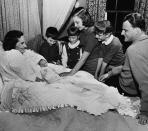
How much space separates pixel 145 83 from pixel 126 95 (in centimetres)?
50

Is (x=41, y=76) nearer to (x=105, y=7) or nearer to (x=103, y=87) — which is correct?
(x=103, y=87)

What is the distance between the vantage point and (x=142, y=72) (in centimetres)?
224

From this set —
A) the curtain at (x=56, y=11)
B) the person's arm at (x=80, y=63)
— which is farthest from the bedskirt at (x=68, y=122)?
the curtain at (x=56, y=11)

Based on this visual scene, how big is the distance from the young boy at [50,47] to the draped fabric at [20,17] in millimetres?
265

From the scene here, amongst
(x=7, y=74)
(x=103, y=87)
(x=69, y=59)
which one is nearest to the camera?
(x=103, y=87)

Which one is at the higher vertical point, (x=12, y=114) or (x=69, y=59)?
(x=69, y=59)

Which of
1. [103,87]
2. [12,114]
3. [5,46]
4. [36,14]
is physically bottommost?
[12,114]

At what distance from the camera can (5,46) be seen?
3.05 meters

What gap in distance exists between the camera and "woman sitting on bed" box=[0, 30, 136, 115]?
2346 millimetres

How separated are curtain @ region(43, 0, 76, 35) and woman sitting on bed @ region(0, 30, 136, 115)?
3.03ft

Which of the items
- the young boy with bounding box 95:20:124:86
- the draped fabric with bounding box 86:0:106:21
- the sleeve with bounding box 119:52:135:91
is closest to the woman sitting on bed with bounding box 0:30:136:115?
the sleeve with bounding box 119:52:135:91

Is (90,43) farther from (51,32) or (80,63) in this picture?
(51,32)

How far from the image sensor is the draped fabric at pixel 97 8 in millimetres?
3785

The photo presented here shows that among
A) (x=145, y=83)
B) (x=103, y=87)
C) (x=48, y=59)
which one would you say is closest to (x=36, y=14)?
(x=48, y=59)
